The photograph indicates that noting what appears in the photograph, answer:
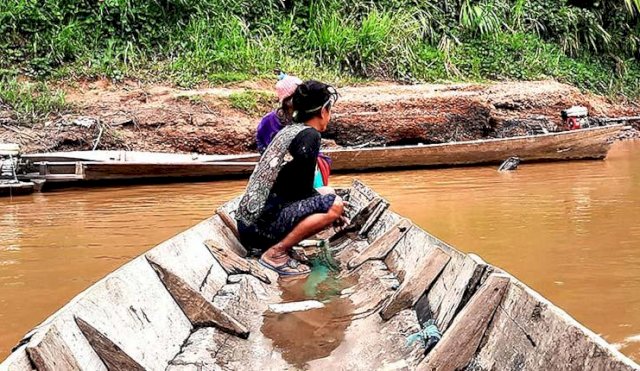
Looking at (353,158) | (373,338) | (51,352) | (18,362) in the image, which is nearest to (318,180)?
(373,338)

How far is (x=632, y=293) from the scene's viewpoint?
3.72 metres

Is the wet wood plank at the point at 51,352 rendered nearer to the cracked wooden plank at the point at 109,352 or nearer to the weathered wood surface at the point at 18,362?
the weathered wood surface at the point at 18,362

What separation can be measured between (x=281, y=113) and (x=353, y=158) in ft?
16.7

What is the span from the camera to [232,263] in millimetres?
3859

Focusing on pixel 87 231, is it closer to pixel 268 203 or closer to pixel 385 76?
pixel 268 203

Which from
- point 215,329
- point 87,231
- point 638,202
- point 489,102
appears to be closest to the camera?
point 215,329

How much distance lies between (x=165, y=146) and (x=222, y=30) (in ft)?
11.1

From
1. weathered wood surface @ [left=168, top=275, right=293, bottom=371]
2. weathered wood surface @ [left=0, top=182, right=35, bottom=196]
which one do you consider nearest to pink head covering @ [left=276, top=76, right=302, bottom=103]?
weathered wood surface @ [left=168, top=275, right=293, bottom=371]

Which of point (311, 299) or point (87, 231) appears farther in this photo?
point (87, 231)

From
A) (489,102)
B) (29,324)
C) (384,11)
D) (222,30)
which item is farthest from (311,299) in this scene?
(384,11)

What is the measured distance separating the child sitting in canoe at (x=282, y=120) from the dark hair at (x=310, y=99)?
201 mm

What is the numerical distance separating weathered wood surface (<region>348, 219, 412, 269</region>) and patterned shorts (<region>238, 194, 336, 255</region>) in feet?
1.15

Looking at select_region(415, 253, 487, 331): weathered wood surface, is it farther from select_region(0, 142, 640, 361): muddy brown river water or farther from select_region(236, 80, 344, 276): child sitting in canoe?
select_region(236, 80, 344, 276): child sitting in canoe

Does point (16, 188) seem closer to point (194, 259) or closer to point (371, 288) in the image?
point (194, 259)
